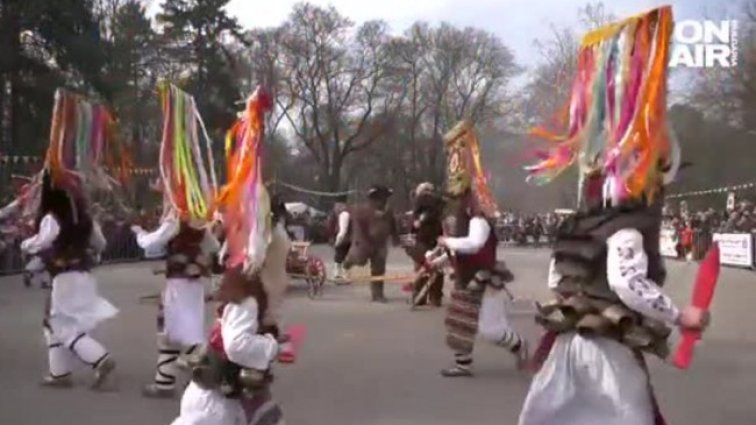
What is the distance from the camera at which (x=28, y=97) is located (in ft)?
120

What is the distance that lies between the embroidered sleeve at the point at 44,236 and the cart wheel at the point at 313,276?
10.0 metres

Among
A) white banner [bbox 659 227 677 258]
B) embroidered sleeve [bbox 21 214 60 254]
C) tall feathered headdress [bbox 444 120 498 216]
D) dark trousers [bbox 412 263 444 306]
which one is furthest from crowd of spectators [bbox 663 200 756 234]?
embroidered sleeve [bbox 21 214 60 254]

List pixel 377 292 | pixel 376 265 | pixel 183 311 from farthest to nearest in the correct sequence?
pixel 376 265 → pixel 377 292 → pixel 183 311

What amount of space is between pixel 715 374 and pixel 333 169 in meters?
55.9

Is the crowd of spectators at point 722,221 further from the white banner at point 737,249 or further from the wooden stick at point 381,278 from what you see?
the wooden stick at point 381,278

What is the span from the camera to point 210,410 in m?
5.12

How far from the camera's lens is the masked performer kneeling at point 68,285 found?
9.25 metres

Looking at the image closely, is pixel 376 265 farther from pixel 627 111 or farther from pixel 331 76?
pixel 331 76

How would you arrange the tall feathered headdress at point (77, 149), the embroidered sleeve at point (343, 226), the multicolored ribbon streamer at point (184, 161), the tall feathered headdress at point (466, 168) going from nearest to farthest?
the multicolored ribbon streamer at point (184, 161) < the tall feathered headdress at point (77, 149) < the tall feathered headdress at point (466, 168) < the embroidered sleeve at point (343, 226)

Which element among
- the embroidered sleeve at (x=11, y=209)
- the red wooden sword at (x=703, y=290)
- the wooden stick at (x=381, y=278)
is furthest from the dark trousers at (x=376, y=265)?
the red wooden sword at (x=703, y=290)

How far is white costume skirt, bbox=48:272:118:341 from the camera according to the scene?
9.27 m

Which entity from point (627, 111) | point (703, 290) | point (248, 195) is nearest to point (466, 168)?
point (627, 111)

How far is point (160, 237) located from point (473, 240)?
276cm

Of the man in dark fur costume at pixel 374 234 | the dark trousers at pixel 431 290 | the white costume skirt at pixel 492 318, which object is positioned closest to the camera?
the white costume skirt at pixel 492 318
